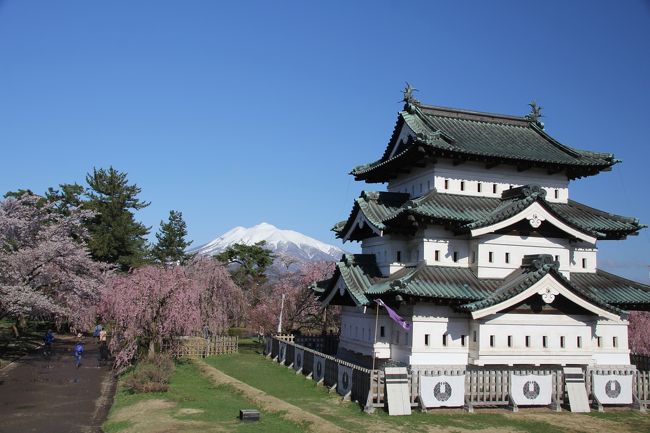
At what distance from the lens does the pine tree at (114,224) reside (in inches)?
2335

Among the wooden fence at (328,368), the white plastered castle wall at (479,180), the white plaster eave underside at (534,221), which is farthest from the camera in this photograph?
the white plastered castle wall at (479,180)

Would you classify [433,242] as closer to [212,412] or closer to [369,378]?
[369,378]

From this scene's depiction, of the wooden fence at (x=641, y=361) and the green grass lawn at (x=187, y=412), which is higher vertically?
the wooden fence at (x=641, y=361)

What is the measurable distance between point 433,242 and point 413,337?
429cm

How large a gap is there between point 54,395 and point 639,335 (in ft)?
120

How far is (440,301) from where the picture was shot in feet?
77.3

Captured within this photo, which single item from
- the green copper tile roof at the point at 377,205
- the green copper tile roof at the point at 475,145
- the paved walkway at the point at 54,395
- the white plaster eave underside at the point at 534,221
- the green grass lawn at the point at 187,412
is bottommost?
the paved walkway at the point at 54,395

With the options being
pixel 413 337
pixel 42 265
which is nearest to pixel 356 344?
pixel 413 337

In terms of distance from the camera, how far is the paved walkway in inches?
786

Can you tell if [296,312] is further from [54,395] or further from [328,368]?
[54,395]

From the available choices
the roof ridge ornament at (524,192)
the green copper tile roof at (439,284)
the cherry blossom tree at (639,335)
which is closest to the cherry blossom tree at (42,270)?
the green copper tile roof at (439,284)

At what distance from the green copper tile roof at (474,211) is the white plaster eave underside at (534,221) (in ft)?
0.51

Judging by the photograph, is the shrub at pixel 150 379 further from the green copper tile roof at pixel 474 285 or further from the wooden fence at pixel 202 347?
the green copper tile roof at pixel 474 285

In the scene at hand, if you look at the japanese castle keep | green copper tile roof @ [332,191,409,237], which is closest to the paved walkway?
the japanese castle keep
